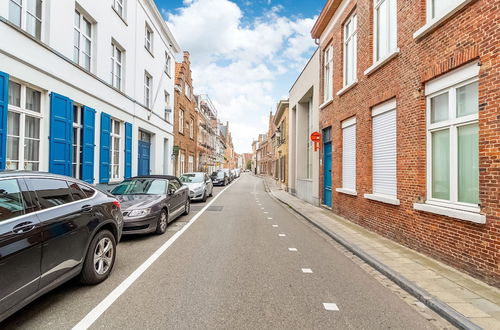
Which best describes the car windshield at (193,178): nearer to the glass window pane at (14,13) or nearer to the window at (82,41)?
the window at (82,41)

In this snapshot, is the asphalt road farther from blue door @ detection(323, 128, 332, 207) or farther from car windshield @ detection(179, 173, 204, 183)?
car windshield @ detection(179, 173, 204, 183)

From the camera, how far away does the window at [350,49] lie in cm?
987

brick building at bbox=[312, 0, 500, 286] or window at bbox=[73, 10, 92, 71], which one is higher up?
window at bbox=[73, 10, 92, 71]

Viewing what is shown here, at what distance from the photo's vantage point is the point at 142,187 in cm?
853

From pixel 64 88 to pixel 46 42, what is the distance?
1.31 metres

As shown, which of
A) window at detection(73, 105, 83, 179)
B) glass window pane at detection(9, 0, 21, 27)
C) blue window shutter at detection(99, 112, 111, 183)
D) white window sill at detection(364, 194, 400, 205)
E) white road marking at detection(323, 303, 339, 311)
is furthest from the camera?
blue window shutter at detection(99, 112, 111, 183)

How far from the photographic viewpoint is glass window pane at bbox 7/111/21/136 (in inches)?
275

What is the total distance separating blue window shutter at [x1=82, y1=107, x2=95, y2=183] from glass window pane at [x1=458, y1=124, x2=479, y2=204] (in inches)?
404

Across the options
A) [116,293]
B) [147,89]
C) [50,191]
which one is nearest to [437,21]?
[50,191]

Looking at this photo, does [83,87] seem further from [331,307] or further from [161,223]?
[331,307]

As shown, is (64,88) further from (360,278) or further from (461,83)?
(461,83)

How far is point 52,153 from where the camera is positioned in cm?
808

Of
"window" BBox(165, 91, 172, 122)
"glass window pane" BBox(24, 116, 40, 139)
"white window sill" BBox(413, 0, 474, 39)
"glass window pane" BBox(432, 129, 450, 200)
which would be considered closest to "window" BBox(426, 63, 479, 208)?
"glass window pane" BBox(432, 129, 450, 200)

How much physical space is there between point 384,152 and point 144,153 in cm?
1307
